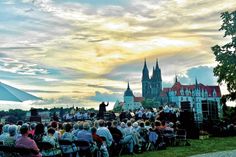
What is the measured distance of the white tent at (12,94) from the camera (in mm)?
21167

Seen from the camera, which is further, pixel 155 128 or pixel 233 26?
pixel 233 26

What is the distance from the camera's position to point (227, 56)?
3959 centimetres

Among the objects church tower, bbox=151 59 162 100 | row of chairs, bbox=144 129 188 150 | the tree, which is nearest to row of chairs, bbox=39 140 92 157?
row of chairs, bbox=144 129 188 150

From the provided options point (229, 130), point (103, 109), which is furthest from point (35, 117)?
point (229, 130)

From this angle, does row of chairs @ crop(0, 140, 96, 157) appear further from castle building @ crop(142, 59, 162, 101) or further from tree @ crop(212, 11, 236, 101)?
castle building @ crop(142, 59, 162, 101)

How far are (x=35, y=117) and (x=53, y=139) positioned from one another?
1497cm

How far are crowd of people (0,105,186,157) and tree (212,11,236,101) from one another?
654 inches

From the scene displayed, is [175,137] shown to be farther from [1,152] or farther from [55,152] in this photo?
[1,152]

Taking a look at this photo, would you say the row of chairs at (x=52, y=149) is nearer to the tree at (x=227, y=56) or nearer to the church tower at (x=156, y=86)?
the tree at (x=227, y=56)

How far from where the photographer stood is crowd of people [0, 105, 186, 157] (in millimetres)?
14516

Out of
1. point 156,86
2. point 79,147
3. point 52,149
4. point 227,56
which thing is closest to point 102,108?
point 227,56

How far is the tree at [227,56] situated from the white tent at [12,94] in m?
21.6

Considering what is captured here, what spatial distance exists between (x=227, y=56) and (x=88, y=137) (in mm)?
26292

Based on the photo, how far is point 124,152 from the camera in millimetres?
20078
